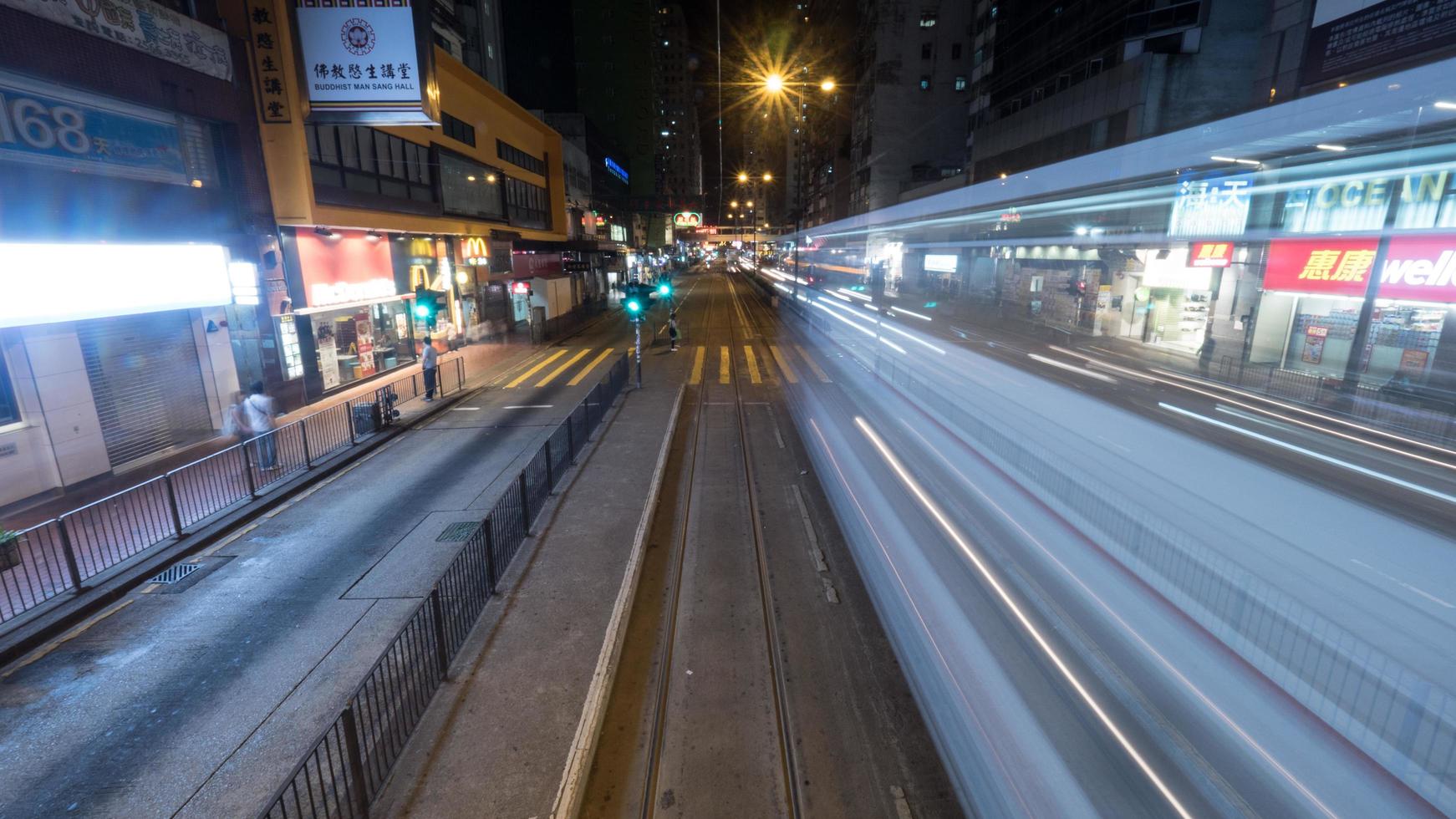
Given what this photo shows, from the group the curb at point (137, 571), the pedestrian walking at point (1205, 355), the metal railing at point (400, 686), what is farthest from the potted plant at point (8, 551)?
the pedestrian walking at point (1205, 355)

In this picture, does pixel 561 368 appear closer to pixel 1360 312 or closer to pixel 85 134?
pixel 85 134

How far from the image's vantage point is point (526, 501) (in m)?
8.70

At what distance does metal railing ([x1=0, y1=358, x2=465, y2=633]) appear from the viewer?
698 centimetres

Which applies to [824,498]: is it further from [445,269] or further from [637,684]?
[445,269]

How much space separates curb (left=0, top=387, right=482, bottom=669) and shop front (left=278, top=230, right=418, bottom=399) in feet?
19.9

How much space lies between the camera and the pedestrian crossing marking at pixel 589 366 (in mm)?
19597

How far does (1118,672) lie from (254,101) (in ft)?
66.2

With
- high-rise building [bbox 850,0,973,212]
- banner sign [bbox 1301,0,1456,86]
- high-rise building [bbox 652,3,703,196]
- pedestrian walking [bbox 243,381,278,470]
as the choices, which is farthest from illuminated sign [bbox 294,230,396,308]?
high-rise building [bbox 652,3,703,196]

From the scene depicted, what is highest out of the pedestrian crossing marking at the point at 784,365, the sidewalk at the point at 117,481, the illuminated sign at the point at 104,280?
the illuminated sign at the point at 104,280

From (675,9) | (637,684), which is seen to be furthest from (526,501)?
(675,9)

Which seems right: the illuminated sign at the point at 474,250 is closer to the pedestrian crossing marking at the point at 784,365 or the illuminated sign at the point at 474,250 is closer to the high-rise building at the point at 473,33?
the high-rise building at the point at 473,33

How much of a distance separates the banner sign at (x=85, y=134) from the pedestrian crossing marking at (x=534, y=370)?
9212 millimetres

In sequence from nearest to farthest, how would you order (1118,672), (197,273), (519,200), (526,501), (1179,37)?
(1118,672) < (526,501) < (197,273) < (1179,37) < (519,200)

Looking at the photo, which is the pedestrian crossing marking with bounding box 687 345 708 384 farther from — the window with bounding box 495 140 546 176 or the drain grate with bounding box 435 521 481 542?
Result: the window with bounding box 495 140 546 176
